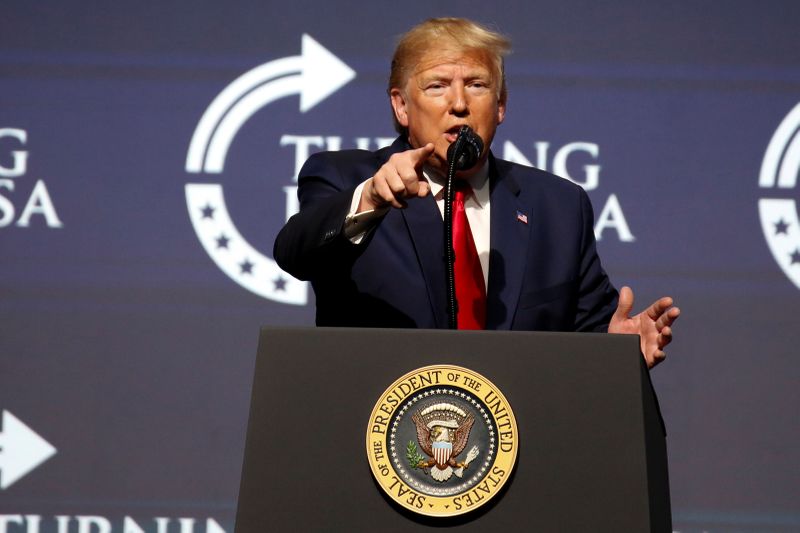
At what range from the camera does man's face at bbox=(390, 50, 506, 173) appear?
192 cm

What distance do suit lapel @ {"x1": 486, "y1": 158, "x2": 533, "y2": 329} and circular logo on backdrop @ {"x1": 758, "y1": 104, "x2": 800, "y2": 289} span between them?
1.42 m

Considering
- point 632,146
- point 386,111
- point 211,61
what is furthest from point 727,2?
point 211,61

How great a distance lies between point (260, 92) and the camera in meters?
3.20

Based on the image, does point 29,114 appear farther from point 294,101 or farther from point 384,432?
point 384,432

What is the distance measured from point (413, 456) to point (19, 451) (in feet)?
7.21

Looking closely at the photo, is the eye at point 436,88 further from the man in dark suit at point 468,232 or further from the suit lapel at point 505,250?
the suit lapel at point 505,250

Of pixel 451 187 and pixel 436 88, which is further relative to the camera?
pixel 436 88

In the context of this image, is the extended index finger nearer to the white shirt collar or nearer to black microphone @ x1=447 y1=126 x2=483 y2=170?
black microphone @ x1=447 y1=126 x2=483 y2=170

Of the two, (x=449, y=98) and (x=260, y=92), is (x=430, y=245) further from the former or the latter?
(x=260, y=92)

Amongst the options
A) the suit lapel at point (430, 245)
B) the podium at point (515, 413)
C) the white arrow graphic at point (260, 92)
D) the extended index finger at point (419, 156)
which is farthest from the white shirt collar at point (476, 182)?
the white arrow graphic at point (260, 92)

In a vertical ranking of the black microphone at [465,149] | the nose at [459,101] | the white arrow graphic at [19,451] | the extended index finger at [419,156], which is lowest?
the white arrow graphic at [19,451]

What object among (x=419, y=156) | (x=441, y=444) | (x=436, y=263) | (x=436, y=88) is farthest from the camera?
(x=436, y=88)

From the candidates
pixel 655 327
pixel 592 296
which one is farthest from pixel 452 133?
pixel 655 327

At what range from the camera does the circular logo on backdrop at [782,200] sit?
3.17 meters
